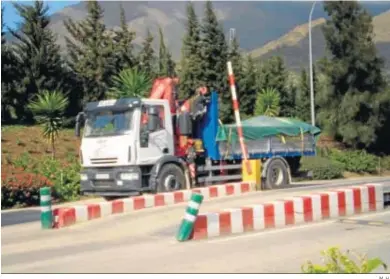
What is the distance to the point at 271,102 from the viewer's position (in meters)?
36.2

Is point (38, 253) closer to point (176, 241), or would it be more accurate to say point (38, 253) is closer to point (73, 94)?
point (176, 241)

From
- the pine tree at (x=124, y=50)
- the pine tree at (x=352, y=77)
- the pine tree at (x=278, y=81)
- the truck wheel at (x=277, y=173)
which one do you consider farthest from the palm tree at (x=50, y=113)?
the pine tree at (x=278, y=81)

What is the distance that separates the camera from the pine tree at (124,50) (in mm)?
34625

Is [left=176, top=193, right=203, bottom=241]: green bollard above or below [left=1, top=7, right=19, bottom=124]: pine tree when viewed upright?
below

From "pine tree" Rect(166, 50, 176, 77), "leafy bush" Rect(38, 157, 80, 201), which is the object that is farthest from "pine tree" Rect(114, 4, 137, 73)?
"leafy bush" Rect(38, 157, 80, 201)

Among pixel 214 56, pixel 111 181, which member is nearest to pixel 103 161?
pixel 111 181

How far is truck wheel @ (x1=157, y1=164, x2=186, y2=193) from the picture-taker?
49.0 ft

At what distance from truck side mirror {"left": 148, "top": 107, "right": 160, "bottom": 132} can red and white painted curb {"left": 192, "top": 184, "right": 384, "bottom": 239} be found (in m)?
4.49

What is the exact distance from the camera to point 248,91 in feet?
134

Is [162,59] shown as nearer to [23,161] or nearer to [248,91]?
[248,91]

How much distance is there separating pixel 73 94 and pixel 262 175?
18030 millimetres

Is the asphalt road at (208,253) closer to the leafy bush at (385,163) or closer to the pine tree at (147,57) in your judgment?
the leafy bush at (385,163)

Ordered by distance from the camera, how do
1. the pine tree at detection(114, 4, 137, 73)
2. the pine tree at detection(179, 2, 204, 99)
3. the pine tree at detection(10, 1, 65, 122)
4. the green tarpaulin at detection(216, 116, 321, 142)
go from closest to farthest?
the green tarpaulin at detection(216, 116, 321, 142) < the pine tree at detection(10, 1, 65, 122) < the pine tree at detection(114, 4, 137, 73) < the pine tree at detection(179, 2, 204, 99)

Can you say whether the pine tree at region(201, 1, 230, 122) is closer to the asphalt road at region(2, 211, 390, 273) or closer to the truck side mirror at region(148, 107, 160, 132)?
the truck side mirror at region(148, 107, 160, 132)
